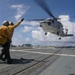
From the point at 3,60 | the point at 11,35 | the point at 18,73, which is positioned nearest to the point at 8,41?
the point at 11,35

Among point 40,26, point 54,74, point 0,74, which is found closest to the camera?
point 0,74

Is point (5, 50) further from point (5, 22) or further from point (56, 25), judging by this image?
point (56, 25)

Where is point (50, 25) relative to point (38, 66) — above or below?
above

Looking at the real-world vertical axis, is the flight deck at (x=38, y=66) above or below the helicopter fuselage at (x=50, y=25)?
below

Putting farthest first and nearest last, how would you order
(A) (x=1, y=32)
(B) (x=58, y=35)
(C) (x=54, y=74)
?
(B) (x=58, y=35)
(A) (x=1, y=32)
(C) (x=54, y=74)

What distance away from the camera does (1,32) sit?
11398 millimetres

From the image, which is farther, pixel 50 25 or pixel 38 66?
pixel 50 25

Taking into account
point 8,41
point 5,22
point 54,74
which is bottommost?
point 54,74

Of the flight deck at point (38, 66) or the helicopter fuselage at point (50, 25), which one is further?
the helicopter fuselage at point (50, 25)

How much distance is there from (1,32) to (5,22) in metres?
0.61

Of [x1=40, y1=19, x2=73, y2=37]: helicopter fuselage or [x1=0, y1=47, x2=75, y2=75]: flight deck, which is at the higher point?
[x1=40, y1=19, x2=73, y2=37]: helicopter fuselage

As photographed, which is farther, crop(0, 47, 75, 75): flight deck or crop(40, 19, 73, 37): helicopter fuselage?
crop(40, 19, 73, 37): helicopter fuselage

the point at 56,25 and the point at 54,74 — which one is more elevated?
the point at 56,25

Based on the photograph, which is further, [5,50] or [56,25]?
[56,25]
